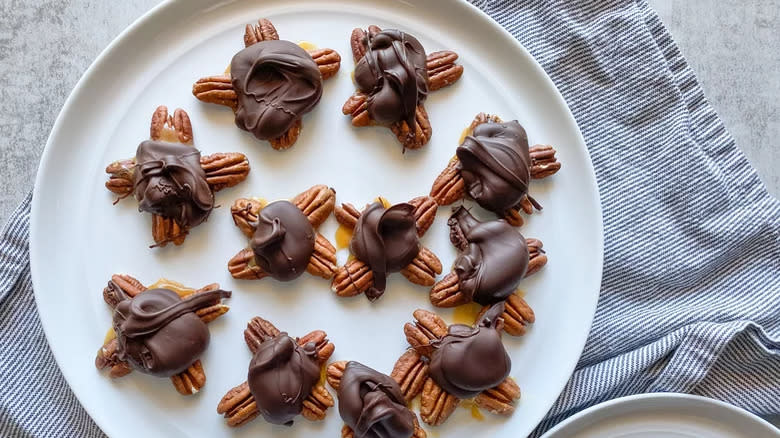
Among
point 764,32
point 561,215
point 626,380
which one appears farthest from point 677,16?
point 626,380

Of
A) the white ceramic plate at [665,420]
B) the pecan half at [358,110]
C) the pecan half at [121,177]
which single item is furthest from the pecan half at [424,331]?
Result: the pecan half at [121,177]

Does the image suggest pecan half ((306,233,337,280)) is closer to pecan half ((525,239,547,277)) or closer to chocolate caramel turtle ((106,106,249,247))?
chocolate caramel turtle ((106,106,249,247))

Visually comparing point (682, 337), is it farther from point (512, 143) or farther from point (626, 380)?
point (512, 143)

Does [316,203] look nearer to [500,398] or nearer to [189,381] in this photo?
[189,381]

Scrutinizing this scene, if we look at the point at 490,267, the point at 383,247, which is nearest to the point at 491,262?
the point at 490,267

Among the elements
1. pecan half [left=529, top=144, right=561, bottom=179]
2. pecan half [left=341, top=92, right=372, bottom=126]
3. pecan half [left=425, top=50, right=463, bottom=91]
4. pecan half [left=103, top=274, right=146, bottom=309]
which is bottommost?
pecan half [left=103, top=274, right=146, bottom=309]

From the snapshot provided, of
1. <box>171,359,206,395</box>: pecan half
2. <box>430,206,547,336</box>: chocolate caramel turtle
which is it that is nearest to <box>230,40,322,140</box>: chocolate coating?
<box>430,206,547,336</box>: chocolate caramel turtle

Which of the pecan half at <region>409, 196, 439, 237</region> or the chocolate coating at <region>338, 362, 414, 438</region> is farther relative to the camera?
the pecan half at <region>409, 196, 439, 237</region>
